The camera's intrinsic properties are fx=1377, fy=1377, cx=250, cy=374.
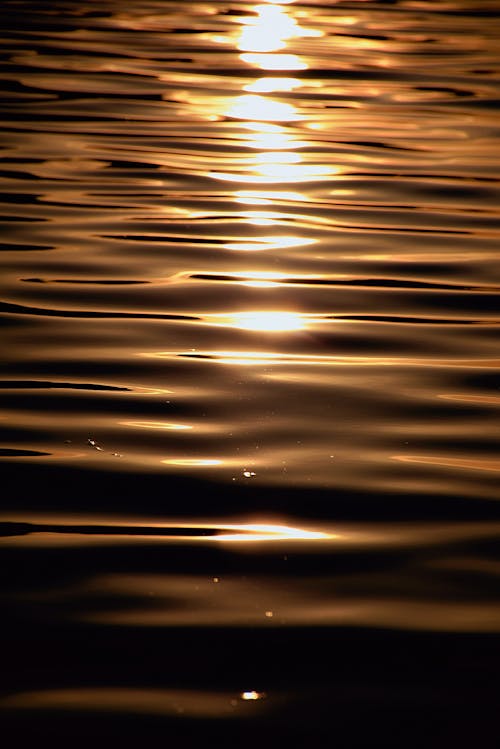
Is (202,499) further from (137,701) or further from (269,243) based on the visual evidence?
(269,243)

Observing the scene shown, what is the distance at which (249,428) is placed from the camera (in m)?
2.56

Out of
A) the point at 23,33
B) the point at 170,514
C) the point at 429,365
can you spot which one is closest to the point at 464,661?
the point at 170,514

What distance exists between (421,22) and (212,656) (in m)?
8.21

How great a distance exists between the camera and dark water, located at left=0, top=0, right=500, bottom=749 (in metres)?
1.69

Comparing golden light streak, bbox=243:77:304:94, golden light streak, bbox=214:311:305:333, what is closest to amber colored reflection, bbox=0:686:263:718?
golden light streak, bbox=214:311:305:333

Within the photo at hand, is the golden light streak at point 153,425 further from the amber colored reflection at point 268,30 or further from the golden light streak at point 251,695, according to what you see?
the amber colored reflection at point 268,30

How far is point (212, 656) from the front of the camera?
68.6 inches

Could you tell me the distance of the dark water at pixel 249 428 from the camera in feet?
5.53

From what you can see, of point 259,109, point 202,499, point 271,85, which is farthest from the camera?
point 271,85

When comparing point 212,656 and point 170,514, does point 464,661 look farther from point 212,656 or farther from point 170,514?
point 170,514

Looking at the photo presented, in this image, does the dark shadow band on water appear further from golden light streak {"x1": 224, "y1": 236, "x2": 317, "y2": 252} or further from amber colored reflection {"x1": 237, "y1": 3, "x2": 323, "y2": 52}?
amber colored reflection {"x1": 237, "y1": 3, "x2": 323, "y2": 52}

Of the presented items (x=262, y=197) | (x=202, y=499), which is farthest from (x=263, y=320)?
(x=262, y=197)

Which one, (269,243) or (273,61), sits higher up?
(273,61)

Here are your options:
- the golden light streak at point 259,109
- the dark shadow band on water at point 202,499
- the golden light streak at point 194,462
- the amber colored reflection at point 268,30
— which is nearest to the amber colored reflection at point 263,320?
the golden light streak at point 194,462
